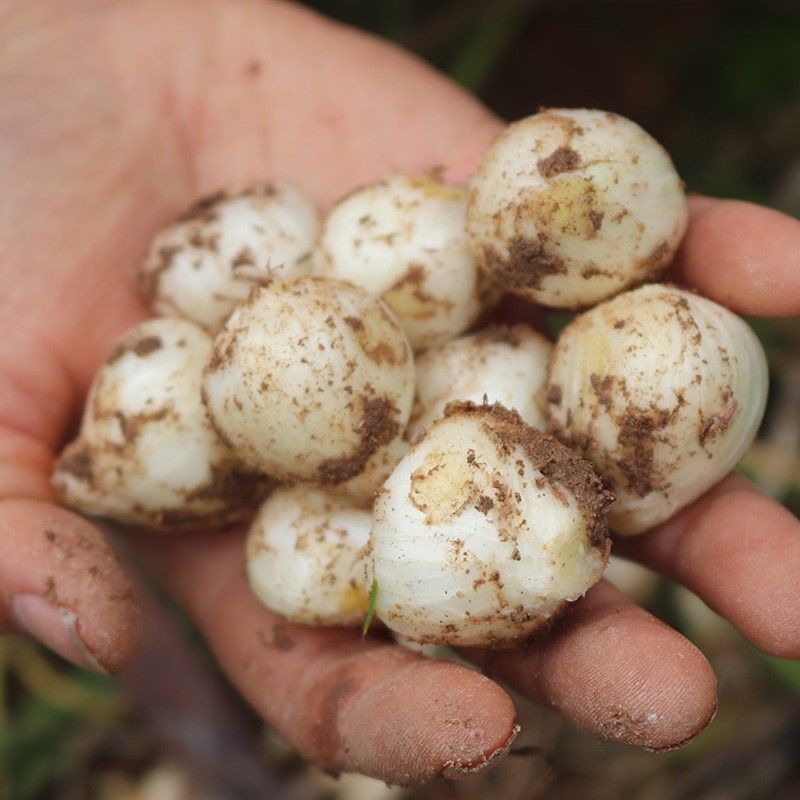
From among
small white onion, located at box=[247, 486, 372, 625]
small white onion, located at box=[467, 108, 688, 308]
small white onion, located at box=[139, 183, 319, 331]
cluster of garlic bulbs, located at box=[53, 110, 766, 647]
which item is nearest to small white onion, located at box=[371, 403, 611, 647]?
cluster of garlic bulbs, located at box=[53, 110, 766, 647]

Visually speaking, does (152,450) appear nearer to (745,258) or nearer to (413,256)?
(413,256)

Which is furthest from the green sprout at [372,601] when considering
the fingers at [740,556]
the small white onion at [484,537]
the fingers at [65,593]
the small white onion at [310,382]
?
the fingers at [740,556]

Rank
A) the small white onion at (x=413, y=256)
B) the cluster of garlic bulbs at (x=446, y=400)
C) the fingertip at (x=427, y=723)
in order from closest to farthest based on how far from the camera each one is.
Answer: the fingertip at (x=427, y=723)
the cluster of garlic bulbs at (x=446, y=400)
the small white onion at (x=413, y=256)

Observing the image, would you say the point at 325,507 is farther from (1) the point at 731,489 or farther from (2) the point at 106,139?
(2) the point at 106,139

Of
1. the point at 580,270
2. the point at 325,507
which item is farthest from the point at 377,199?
the point at 325,507

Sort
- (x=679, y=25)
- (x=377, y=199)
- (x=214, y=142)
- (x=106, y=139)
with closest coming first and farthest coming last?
(x=377, y=199) < (x=106, y=139) < (x=214, y=142) < (x=679, y=25)

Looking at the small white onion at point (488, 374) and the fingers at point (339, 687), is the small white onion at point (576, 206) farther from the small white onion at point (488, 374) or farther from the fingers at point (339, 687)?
the fingers at point (339, 687)

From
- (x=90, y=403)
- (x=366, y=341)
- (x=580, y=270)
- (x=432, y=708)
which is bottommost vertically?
(x=90, y=403)
